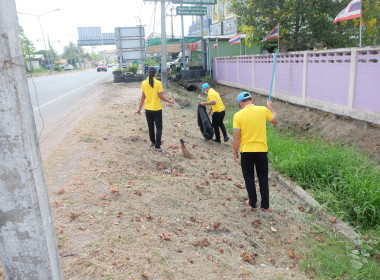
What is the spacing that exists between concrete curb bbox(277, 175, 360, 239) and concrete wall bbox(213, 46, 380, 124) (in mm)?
3393

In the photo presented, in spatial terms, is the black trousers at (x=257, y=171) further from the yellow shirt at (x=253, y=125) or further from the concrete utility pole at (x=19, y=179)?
the concrete utility pole at (x=19, y=179)

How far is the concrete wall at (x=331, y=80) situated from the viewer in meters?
8.07

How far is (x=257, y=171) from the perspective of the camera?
491 cm

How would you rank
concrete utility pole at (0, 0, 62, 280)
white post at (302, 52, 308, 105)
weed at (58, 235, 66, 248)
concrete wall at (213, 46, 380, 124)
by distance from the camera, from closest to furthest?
concrete utility pole at (0, 0, 62, 280) < weed at (58, 235, 66, 248) < concrete wall at (213, 46, 380, 124) < white post at (302, 52, 308, 105)

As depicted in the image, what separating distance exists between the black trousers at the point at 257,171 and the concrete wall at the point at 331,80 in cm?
466

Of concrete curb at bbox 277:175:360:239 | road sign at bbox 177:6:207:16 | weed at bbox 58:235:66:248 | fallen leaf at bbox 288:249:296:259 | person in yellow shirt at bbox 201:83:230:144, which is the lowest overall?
concrete curb at bbox 277:175:360:239

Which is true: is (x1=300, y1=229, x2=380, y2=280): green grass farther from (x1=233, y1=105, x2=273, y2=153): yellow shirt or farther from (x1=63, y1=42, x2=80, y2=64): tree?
(x1=63, y1=42, x2=80, y2=64): tree

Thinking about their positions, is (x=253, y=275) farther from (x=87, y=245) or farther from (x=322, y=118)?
(x=322, y=118)

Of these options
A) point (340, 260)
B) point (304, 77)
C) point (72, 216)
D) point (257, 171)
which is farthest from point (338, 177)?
point (304, 77)

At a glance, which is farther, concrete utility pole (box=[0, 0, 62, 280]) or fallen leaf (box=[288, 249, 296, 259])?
fallen leaf (box=[288, 249, 296, 259])

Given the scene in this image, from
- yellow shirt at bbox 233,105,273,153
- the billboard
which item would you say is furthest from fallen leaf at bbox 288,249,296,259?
the billboard

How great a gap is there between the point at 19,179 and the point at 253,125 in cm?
345

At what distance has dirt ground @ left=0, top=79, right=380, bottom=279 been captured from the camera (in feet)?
10.6

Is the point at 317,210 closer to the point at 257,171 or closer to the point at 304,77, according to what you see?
the point at 257,171
